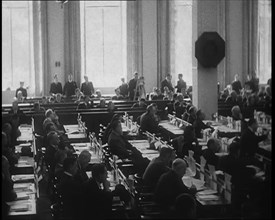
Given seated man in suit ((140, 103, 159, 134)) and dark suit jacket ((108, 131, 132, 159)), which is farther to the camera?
seated man in suit ((140, 103, 159, 134))

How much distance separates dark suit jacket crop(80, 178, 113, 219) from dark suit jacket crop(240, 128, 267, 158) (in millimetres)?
3224

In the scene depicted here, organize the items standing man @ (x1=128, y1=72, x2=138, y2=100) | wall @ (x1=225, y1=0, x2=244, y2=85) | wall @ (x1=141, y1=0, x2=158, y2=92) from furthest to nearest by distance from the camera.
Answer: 1. wall @ (x1=225, y1=0, x2=244, y2=85)
2. wall @ (x1=141, y1=0, x2=158, y2=92)
3. standing man @ (x1=128, y1=72, x2=138, y2=100)

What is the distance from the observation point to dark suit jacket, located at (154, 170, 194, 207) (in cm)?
747

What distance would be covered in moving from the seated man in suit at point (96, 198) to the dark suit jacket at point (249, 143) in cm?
318

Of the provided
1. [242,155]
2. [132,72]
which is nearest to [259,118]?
[242,155]

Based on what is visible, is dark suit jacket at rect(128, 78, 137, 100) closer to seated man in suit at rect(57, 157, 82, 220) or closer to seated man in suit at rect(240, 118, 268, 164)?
seated man in suit at rect(240, 118, 268, 164)

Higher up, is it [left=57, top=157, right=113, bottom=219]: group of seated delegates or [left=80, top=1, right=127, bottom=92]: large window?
[left=80, top=1, right=127, bottom=92]: large window

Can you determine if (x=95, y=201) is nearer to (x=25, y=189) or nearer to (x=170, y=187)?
(x=170, y=187)

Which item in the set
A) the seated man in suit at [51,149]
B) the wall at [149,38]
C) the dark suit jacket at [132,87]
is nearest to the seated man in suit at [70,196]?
the seated man in suit at [51,149]

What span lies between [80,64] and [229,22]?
606cm

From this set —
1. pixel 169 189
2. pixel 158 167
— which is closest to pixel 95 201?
pixel 169 189

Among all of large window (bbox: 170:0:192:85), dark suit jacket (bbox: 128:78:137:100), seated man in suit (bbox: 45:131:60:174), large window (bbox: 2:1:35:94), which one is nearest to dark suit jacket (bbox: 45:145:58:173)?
seated man in suit (bbox: 45:131:60:174)

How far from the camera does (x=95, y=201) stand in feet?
23.9

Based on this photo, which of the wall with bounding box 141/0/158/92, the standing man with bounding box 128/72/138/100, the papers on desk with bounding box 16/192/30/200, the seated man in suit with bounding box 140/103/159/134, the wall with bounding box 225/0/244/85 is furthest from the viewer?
the wall with bounding box 225/0/244/85
